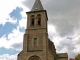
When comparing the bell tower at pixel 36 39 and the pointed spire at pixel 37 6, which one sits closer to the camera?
the bell tower at pixel 36 39

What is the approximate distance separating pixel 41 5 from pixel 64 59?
15386 millimetres

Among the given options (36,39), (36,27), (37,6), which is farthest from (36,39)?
(37,6)

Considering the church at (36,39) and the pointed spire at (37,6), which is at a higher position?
the pointed spire at (37,6)

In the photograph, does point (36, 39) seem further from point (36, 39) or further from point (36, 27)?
point (36, 27)

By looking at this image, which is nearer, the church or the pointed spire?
the church

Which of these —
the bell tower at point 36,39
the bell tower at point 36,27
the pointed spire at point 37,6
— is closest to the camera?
the bell tower at point 36,39

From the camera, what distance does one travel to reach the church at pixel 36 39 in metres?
34.7

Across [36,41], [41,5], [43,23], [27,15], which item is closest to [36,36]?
[36,41]

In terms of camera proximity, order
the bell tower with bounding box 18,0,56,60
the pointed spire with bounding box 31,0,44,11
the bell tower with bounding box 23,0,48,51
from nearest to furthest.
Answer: the bell tower with bounding box 18,0,56,60 < the bell tower with bounding box 23,0,48,51 < the pointed spire with bounding box 31,0,44,11

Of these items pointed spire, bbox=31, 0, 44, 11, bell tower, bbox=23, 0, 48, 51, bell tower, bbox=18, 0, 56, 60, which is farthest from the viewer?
pointed spire, bbox=31, 0, 44, 11

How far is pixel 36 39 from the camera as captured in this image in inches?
1435

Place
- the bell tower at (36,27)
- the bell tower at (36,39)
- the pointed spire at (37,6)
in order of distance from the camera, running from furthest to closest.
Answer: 1. the pointed spire at (37,6)
2. the bell tower at (36,27)
3. the bell tower at (36,39)

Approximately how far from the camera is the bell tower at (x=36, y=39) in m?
34.7

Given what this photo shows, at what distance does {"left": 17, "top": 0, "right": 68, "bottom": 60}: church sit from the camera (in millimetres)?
34656
